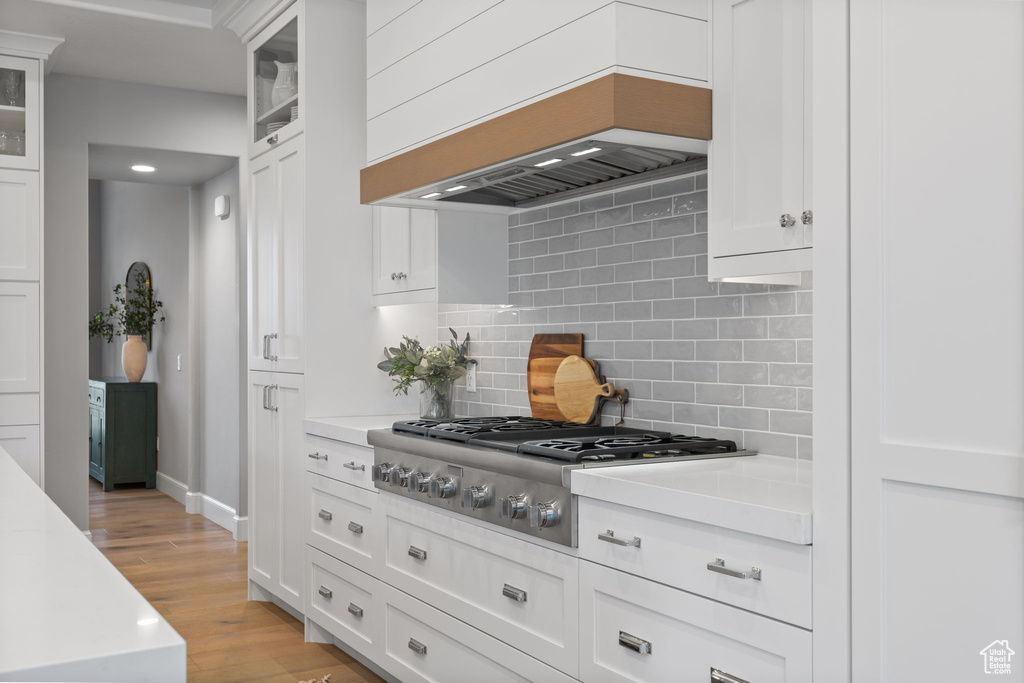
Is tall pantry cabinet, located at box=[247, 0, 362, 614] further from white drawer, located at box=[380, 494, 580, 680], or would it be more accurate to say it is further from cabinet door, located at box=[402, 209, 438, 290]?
white drawer, located at box=[380, 494, 580, 680]

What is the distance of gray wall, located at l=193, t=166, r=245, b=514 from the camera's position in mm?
5836

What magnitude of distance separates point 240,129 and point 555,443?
13.2 ft

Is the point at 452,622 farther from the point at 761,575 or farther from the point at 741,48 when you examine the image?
the point at 741,48

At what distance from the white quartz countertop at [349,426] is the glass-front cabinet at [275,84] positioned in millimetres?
1240

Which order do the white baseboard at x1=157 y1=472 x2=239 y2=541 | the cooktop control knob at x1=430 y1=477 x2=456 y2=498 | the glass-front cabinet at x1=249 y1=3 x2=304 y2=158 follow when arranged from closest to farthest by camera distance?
the cooktop control knob at x1=430 y1=477 x2=456 y2=498 → the glass-front cabinet at x1=249 y1=3 x2=304 y2=158 → the white baseboard at x1=157 y1=472 x2=239 y2=541

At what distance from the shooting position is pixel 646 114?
216cm

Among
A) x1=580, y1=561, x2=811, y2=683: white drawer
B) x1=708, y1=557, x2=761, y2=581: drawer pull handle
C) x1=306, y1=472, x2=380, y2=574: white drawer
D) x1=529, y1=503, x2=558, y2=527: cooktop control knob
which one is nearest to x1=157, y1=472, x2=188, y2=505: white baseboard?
x1=306, y1=472, x2=380, y2=574: white drawer

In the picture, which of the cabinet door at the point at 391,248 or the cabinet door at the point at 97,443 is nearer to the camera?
the cabinet door at the point at 391,248

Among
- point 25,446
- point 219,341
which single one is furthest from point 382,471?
point 219,341

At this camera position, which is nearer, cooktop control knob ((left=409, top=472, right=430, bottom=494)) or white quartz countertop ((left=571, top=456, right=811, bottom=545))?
white quartz countertop ((left=571, top=456, right=811, bottom=545))

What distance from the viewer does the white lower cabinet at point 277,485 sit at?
3.76m

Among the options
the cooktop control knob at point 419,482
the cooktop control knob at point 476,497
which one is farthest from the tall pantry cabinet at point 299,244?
the cooktop control knob at point 476,497

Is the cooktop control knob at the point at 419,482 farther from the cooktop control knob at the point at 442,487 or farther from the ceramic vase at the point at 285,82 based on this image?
the ceramic vase at the point at 285,82

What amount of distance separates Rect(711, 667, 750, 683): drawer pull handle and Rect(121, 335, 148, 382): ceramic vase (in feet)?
22.7
